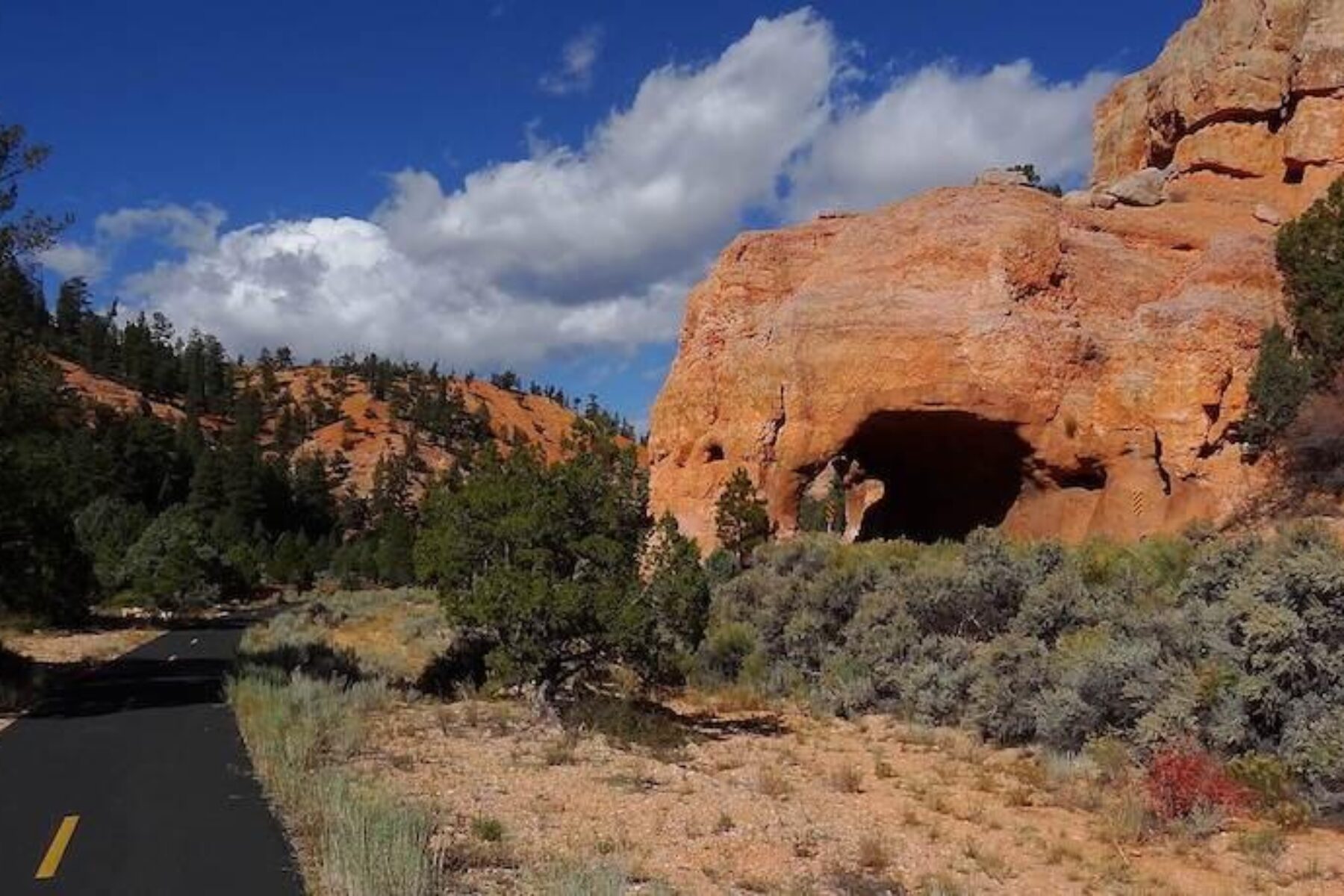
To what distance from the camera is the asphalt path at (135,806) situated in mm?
8594

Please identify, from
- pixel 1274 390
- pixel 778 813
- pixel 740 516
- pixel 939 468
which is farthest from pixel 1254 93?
pixel 778 813

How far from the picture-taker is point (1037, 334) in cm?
2977

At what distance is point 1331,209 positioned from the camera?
27.4 m

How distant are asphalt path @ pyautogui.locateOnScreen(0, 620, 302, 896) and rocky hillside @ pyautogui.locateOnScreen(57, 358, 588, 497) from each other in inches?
3097

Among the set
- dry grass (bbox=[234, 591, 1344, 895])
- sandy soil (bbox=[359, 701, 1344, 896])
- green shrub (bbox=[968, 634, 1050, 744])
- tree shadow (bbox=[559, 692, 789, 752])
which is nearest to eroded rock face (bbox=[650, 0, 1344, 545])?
green shrub (bbox=[968, 634, 1050, 744])

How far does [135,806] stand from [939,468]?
92.0ft

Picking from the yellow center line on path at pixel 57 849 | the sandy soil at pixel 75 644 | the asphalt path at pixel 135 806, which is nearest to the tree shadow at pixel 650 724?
the asphalt path at pixel 135 806

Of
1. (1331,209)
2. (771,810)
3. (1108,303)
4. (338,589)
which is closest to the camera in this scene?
(771,810)

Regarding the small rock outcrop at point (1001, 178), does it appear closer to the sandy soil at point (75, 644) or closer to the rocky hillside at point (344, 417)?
the sandy soil at point (75, 644)

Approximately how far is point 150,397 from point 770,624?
10883 centimetres

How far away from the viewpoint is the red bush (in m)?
12.4

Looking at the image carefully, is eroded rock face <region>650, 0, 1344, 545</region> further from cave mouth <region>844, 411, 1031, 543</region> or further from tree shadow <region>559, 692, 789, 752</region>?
tree shadow <region>559, 692, 789, 752</region>

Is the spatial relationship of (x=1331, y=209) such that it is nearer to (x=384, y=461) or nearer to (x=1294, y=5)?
(x=1294, y=5)

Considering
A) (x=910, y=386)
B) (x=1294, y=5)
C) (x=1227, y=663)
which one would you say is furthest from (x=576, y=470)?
(x=1294, y=5)
